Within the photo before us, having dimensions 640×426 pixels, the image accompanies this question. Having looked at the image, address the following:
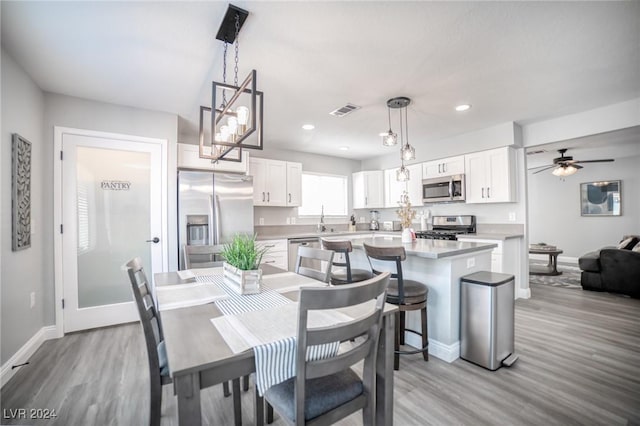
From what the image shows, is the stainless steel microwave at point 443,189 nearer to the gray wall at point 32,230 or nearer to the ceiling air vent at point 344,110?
the ceiling air vent at point 344,110

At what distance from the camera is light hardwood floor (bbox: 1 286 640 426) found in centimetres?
174

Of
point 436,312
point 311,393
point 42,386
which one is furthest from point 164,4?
point 436,312

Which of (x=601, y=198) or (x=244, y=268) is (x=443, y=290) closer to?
(x=244, y=268)

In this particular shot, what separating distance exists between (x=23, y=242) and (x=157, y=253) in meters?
1.20

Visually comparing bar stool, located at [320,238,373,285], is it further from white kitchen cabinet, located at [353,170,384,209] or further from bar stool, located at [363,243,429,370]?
white kitchen cabinet, located at [353,170,384,209]

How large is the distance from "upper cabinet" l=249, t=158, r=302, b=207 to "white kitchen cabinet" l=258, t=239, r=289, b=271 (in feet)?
2.40

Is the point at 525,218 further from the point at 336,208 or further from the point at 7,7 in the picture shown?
the point at 7,7

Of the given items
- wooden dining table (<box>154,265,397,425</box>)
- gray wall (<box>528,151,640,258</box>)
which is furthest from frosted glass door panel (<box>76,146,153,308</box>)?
gray wall (<box>528,151,640,258</box>)

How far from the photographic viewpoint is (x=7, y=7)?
177cm

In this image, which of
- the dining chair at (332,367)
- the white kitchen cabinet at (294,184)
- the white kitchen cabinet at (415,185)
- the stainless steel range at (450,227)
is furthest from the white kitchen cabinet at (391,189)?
the dining chair at (332,367)

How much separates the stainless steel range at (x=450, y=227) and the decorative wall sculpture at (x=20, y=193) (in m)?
4.95

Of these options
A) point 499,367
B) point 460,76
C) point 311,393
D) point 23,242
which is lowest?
point 499,367

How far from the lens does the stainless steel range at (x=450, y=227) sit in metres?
4.56

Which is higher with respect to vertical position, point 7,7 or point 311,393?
point 7,7
